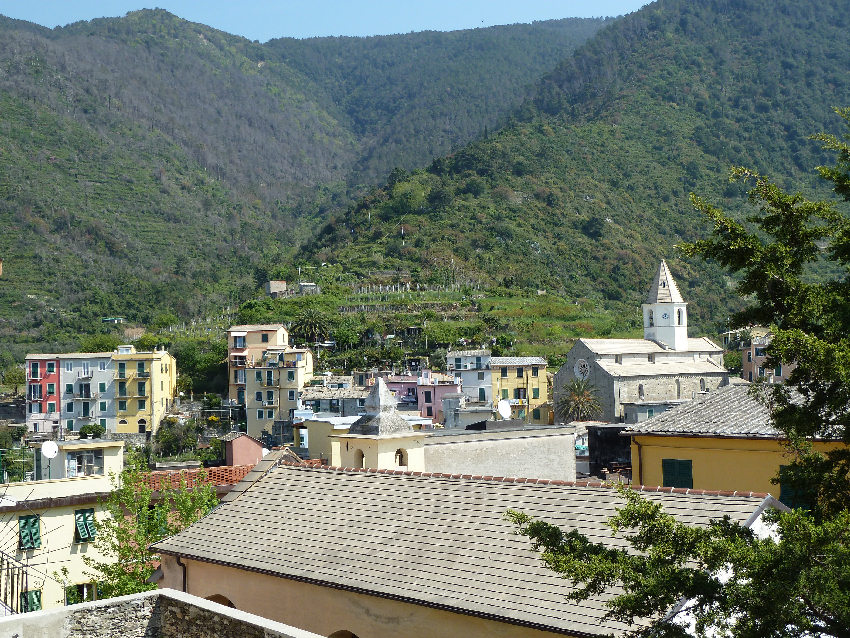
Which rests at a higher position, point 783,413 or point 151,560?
point 783,413

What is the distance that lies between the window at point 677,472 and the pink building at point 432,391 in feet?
182

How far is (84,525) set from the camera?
996 inches

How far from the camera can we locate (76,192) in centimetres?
17438

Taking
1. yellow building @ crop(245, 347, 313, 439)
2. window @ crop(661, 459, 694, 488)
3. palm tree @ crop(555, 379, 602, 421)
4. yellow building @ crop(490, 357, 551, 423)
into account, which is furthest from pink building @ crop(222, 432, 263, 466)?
yellow building @ crop(490, 357, 551, 423)

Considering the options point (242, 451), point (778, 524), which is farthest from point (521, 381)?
point (778, 524)

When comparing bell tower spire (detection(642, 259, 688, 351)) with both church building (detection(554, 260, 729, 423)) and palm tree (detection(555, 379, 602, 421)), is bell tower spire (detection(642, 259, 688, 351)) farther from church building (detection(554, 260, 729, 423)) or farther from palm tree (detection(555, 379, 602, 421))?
palm tree (detection(555, 379, 602, 421))

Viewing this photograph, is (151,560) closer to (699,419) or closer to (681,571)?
(699,419)

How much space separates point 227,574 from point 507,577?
5.20 m

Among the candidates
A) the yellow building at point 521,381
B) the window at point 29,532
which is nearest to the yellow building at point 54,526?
the window at point 29,532

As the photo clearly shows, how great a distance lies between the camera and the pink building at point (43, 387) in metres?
86.5

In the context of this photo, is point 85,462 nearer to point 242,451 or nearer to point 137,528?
point 242,451

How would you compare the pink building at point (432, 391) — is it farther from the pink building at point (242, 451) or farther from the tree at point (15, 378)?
the tree at point (15, 378)

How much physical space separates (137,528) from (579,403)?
187 ft

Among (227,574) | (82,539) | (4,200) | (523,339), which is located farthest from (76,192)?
(227,574)
